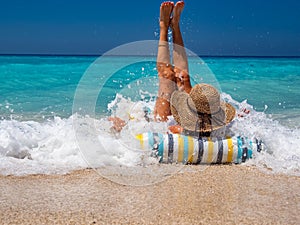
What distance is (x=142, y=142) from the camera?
3.82 meters

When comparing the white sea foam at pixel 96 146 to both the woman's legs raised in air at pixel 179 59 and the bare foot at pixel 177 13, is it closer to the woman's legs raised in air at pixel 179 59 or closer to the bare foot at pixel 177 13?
the woman's legs raised in air at pixel 179 59

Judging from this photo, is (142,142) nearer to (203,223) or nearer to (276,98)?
(203,223)

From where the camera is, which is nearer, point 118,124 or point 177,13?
point 118,124

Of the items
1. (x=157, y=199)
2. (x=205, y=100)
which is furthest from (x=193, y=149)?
(x=157, y=199)

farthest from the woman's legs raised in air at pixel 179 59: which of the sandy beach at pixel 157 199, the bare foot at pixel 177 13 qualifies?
the sandy beach at pixel 157 199

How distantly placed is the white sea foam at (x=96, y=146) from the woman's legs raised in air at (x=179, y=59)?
579mm

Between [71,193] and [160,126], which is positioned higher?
[160,126]

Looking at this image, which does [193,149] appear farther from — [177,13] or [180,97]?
[177,13]

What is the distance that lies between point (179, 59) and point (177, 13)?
510 mm

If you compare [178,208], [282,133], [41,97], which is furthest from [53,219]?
[41,97]

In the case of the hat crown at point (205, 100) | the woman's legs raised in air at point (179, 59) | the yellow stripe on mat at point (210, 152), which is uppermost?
the woman's legs raised in air at point (179, 59)

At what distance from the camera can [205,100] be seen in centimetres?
395

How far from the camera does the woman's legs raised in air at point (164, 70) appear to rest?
14.8 ft

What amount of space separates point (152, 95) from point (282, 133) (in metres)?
1.72
